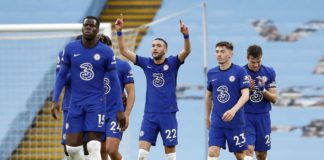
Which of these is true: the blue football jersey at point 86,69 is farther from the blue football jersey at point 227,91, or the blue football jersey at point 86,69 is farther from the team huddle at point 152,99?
the blue football jersey at point 227,91

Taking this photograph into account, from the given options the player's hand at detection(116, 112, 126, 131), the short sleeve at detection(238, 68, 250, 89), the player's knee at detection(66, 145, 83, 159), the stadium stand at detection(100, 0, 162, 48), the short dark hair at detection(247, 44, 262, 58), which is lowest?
the player's knee at detection(66, 145, 83, 159)

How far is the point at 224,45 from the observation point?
1204 cm

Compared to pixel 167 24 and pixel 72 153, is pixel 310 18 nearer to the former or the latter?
pixel 167 24

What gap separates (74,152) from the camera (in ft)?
34.1

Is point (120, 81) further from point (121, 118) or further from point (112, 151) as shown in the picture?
point (121, 118)

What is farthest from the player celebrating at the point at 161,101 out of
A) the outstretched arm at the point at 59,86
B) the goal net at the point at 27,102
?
the goal net at the point at 27,102

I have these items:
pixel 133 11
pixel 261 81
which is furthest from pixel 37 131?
pixel 133 11

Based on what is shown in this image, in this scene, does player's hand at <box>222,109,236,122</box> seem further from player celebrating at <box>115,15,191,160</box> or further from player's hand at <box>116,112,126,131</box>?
player's hand at <box>116,112,126,131</box>

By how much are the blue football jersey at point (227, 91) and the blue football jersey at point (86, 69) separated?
203 cm

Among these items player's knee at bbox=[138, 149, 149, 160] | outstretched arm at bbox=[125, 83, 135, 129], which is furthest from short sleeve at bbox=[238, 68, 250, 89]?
player's knee at bbox=[138, 149, 149, 160]

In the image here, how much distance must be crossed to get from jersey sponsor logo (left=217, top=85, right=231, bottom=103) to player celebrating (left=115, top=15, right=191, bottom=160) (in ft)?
2.17

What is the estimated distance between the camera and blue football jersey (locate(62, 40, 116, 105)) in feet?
34.0

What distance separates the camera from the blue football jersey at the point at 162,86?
12367 millimetres

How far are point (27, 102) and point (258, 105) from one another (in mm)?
4665
